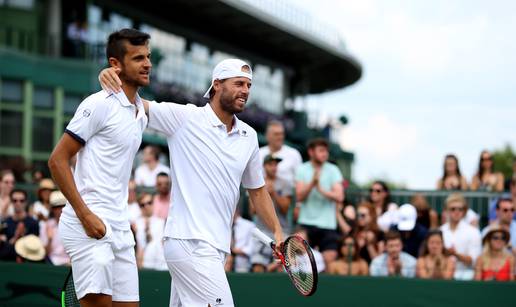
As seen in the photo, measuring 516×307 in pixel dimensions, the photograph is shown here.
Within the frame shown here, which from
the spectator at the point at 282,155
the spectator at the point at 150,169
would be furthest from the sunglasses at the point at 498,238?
the spectator at the point at 150,169

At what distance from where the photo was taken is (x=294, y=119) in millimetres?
47844

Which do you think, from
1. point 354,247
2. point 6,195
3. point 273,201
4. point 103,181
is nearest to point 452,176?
point 354,247

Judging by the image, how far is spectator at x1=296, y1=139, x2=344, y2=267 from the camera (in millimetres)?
11666

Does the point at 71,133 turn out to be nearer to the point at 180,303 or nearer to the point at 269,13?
the point at 180,303

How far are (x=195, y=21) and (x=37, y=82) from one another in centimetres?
1466

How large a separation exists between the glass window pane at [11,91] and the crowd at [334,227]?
558 inches

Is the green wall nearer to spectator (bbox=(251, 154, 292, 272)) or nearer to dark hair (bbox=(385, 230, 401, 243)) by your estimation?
dark hair (bbox=(385, 230, 401, 243))

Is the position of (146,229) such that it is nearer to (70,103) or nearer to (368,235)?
(368,235)

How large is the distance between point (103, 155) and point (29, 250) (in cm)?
532

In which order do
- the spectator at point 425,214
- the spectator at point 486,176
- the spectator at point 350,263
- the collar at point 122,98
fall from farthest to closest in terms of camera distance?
1. the spectator at point 486,176
2. the spectator at point 425,214
3. the spectator at point 350,263
4. the collar at point 122,98

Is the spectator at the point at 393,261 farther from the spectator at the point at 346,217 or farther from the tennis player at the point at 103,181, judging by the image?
the tennis player at the point at 103,181

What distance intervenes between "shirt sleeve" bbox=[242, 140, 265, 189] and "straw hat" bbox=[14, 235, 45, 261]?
4482 millimetres

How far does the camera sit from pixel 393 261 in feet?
36.1

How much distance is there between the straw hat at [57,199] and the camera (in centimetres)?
1167
